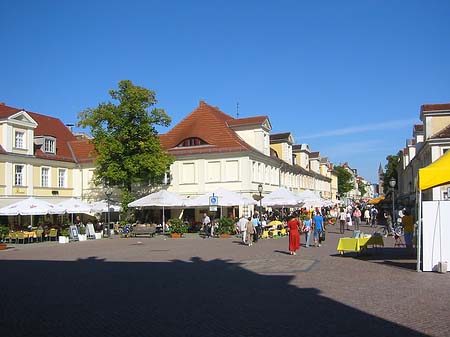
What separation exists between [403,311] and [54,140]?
40818 millimetres

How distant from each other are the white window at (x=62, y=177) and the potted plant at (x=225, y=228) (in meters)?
18.8

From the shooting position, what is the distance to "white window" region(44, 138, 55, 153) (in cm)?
4415

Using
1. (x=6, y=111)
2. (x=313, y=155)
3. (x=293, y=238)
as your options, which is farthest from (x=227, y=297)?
(x=313, y=155)

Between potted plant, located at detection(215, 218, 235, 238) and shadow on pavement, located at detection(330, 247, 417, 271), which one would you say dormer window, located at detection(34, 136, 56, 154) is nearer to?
potted plant, located at detection(215, 218, 235, 238)

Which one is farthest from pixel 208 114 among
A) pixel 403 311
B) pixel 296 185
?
pixel 403 311

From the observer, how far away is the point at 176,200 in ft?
117

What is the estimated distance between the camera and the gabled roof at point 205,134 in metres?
42.8

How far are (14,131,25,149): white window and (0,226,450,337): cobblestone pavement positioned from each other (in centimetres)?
2298

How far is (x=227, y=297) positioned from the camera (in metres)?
11.2

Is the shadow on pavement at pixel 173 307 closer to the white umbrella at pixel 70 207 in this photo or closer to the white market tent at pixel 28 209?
the white market tent at pixel 28 209

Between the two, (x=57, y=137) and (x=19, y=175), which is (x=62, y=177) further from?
(x=19, y=175)

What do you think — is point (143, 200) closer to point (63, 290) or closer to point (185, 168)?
point (185, 168)

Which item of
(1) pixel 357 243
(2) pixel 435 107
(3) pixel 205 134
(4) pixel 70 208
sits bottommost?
(1) pixel 357 243

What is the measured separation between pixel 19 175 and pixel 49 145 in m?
5.28
